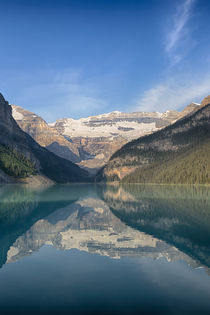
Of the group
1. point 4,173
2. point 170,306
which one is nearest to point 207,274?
point 170,306

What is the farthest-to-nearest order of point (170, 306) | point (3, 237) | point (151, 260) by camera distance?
1. point (3, 237)
2. point (151, 260)
3. point (170, 306)

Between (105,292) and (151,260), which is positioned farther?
(151,260)

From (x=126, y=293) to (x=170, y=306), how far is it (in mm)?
2574

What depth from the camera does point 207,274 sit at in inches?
739

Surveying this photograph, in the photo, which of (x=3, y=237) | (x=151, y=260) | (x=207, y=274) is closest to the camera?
(x=207, y=274)

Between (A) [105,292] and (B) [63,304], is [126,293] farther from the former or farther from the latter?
(B) [63,304]

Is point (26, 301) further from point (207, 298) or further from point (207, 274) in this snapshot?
point (207, 274)

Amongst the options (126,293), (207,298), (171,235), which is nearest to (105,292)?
(126,293)

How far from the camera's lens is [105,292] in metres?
16.1

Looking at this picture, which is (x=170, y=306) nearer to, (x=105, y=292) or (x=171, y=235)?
(x=105, y=292)

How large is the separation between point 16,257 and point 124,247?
30.7 ft

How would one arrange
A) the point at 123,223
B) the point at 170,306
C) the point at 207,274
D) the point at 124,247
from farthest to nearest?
the point at 123,223 → the point at 124,247 → the point at 207,274 → the point at 170,306

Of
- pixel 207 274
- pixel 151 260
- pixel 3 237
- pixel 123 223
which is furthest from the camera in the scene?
pixel 123 223

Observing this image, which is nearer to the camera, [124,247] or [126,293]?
[126,293]
